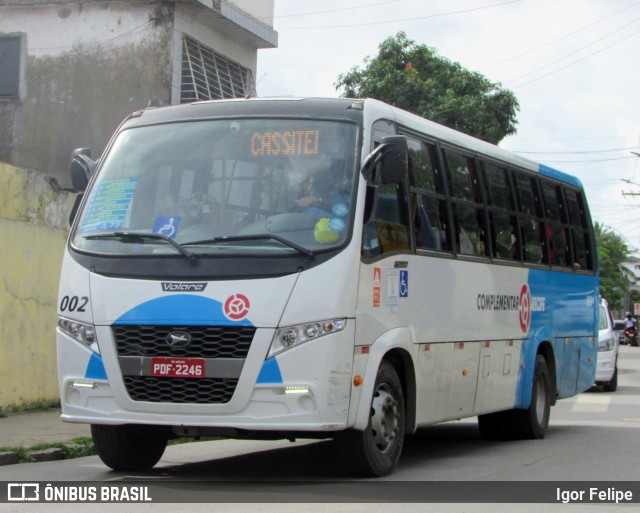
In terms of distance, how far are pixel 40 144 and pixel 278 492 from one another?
52.3 feet

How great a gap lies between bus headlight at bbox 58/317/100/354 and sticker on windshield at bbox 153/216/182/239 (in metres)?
0.86

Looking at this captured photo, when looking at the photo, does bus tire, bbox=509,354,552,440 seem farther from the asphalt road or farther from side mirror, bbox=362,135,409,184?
side mirror, bbox=362,135,409,184

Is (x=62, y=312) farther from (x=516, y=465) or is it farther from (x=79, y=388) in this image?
(x=516, y=465)

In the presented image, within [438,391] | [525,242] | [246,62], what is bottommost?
[438,391]

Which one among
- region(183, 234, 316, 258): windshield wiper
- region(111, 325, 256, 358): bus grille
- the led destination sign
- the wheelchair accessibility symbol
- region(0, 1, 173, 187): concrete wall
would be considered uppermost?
region(0, 1, 173, 187): concrete wall

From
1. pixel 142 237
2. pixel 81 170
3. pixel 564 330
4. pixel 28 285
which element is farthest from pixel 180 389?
pixel 564 330

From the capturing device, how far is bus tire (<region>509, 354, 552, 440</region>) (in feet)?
42.2

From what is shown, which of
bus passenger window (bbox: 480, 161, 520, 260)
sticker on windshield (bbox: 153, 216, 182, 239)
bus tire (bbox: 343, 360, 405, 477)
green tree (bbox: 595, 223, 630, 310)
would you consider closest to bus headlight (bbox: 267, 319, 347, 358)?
Result: bus tire (bbox: 343, 360, 405, 477)

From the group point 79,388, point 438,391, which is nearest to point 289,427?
point 79,388

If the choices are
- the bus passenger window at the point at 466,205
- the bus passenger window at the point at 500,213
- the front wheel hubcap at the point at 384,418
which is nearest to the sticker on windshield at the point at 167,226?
the front wheel hubcap at the point at 384,418

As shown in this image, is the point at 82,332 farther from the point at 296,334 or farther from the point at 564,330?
the point at 564,330

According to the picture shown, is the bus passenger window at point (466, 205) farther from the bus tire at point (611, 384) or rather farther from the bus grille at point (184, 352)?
the bus tire at point (611, 384)

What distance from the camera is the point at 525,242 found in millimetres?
12719

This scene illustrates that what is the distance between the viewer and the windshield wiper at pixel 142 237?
8.30m
